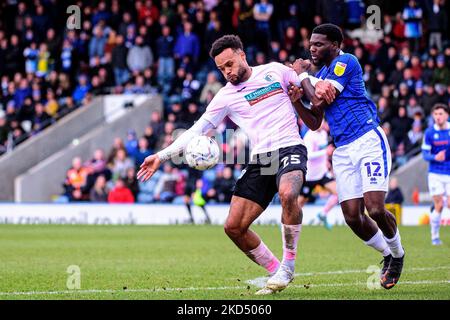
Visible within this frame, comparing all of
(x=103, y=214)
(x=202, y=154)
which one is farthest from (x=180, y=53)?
(x=202, y=154)

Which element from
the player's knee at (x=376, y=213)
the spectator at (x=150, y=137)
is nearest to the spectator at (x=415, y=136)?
the spectator at (x=150, y=137)

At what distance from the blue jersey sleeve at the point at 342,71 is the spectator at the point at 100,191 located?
689 inches

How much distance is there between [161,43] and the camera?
3042cm

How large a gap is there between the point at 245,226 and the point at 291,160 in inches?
31.9

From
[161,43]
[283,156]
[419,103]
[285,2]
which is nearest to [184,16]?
[161,43]

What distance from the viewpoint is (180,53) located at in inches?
1210

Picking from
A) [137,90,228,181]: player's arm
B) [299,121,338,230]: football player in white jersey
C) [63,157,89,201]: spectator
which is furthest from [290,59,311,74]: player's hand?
[63,157,89,201]: spectator

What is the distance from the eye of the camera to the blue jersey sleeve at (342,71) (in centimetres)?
1027

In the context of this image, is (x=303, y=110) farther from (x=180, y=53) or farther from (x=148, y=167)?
(x=180, y=53)

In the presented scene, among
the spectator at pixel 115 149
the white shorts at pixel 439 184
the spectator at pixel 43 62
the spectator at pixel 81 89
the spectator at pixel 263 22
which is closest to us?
the white shorts at pixel 439 184

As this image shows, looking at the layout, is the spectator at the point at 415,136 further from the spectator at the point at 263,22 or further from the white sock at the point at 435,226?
the white sock at the point at 435,226

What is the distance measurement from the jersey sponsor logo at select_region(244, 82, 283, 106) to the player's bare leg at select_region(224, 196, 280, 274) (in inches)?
39.7

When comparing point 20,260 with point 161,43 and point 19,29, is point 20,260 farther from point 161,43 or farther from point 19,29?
point 19,29
